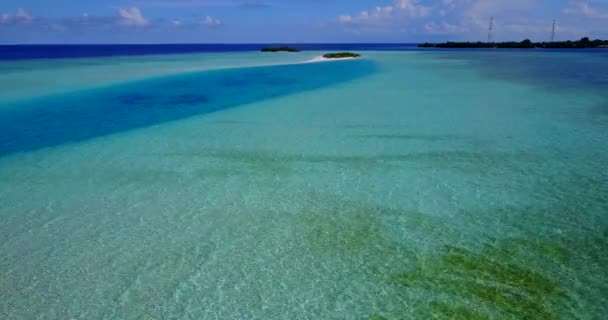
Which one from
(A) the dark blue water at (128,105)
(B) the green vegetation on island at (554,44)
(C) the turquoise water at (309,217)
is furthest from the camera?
(B) the green vegetation on island at (554,44)

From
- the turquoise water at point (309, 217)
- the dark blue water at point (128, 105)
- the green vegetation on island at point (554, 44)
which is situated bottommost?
the turquoise water at point (309, 217)

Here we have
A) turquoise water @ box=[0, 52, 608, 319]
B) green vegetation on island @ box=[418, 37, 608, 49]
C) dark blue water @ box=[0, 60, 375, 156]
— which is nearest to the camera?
turquoise water @ box=[0, 52, 608, 319]

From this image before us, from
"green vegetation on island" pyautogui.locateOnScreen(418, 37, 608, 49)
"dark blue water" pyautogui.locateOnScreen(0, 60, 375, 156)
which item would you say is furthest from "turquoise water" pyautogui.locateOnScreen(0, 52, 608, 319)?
"green vegetation on island" pyautogui.locateOnScreen(418, 37, 608, 49)

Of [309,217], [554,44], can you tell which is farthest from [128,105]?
[554,44]

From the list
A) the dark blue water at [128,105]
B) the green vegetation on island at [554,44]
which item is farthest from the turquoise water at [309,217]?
the green vegetation on island at [554,44]

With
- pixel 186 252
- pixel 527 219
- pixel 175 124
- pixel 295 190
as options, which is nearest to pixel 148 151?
pixel 175 124

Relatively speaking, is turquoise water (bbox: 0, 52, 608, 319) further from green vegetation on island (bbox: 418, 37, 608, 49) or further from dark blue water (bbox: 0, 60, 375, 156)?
green vegetation on island (bbox: 418, 37, 608, 49)

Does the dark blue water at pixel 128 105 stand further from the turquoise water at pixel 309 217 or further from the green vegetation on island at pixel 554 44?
the green vegetation on island at pixel 554 44
